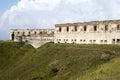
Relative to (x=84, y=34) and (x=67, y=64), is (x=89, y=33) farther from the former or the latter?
(x=67, y=64)

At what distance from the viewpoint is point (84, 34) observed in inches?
2862

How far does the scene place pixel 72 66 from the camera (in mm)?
47844

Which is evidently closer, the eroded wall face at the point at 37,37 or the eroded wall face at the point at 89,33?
the eroded wall face at the point at 89,33

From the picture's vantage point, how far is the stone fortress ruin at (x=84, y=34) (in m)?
64.1

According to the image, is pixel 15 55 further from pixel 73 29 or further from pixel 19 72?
pixel 19 72

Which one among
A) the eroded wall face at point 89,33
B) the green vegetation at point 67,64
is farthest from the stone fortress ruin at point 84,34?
the green vegetation at point 67,64

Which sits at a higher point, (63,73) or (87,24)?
(87,24)

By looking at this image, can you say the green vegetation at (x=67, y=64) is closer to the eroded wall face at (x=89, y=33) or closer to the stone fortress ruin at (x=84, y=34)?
the eroded wall face at (x=89, y=33)

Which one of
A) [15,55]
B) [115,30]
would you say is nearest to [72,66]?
[115,30]

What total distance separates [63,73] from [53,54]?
1431 centimetres

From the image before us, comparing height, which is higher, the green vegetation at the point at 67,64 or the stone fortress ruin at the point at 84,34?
the stone fortress ruin at the point at 84,34

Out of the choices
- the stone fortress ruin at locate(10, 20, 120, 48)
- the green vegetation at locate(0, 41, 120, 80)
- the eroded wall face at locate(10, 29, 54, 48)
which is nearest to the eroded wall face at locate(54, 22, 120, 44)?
the stone fortress ruin at locate(10, 20, 120, 48)

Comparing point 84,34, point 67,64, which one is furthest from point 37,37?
point 67,64

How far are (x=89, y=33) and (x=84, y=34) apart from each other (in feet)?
6.59
